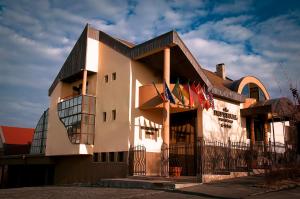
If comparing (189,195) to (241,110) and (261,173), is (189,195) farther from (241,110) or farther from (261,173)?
(241,110)

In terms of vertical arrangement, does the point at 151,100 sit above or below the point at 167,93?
below

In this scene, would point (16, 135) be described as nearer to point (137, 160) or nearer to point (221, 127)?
point (137, 160)

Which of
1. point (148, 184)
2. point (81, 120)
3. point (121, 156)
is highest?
point (81, 120)

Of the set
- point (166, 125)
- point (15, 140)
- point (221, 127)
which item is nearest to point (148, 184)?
point (166, 125)

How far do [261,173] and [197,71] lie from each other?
7509 mm

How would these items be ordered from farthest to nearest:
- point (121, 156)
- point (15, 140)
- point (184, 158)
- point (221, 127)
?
point (15, 140), point (221, 127), point (184, 158), point (121, 156)

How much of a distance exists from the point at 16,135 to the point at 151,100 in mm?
35860

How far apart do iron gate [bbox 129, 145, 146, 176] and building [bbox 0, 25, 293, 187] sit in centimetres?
6

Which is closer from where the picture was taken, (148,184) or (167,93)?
(148,184)

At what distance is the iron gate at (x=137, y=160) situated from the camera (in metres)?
19.9

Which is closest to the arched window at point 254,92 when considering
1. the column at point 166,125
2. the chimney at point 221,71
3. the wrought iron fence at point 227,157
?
the chimney at point 221,71

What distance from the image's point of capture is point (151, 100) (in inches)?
804

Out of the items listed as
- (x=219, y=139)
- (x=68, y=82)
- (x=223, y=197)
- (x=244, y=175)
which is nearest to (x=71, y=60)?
(x=68, y=82)

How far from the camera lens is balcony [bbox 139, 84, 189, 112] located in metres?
20.0
